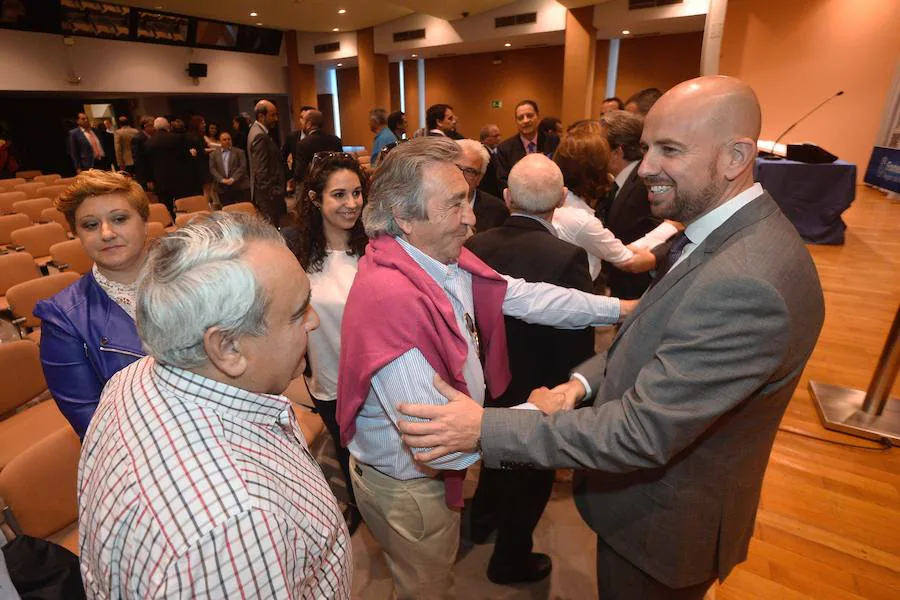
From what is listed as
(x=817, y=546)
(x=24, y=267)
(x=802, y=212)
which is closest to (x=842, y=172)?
(x=802, y=212)

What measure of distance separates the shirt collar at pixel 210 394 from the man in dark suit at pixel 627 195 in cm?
249

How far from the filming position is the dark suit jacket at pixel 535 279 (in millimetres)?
1922

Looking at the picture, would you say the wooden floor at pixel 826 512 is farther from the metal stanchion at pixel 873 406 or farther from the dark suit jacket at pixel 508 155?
the dark suit jacket at pixel 508 155

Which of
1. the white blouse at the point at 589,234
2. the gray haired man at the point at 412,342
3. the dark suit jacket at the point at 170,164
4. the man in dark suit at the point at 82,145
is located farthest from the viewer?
the man in dark suit at the point at 82,145

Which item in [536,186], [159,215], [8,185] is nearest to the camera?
[536,186]

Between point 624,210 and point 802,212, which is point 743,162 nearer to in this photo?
point 624,210

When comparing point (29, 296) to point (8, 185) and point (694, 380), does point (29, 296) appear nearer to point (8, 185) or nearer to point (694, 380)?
point (694, 380)


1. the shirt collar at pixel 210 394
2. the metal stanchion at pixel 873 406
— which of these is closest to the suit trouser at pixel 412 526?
the shirt collar at pixel 210 394

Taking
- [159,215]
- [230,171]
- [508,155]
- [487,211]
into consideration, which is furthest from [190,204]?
[487,211]

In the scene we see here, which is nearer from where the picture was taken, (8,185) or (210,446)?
(210,446)

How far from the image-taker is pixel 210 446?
757 millimetres

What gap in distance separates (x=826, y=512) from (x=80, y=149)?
12471mm

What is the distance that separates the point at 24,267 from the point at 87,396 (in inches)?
136

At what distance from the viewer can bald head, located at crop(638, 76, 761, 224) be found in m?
1.12
